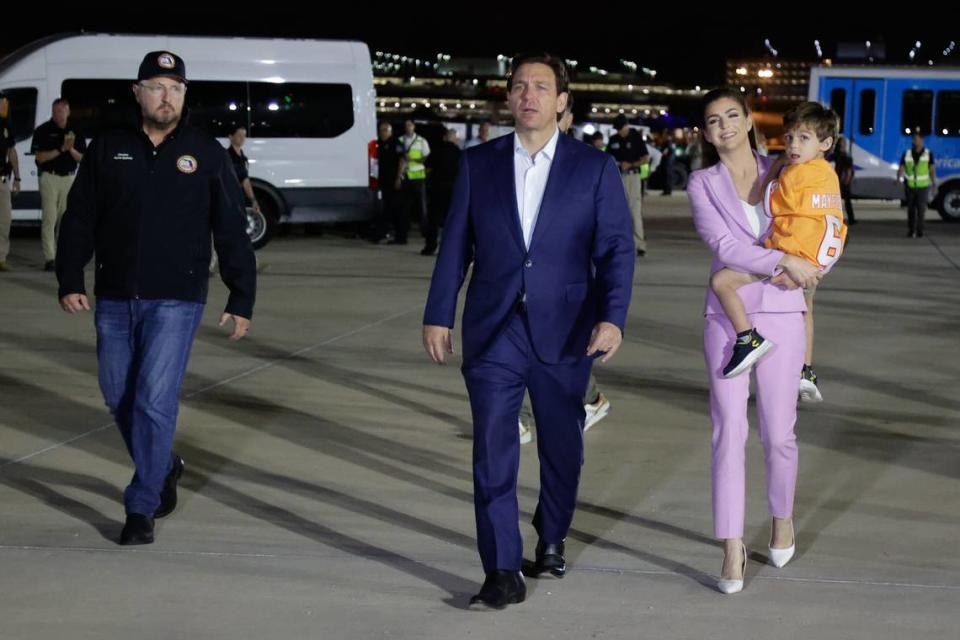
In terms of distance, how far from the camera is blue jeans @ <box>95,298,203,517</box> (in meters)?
5.90

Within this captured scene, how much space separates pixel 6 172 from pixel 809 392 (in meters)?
9.85

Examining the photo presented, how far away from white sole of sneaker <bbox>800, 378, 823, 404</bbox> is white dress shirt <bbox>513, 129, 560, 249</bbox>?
3.94 meters

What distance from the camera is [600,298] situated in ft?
17.0

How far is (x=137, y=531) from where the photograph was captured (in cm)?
581

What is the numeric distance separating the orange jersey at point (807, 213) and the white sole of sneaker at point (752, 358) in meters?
0.32

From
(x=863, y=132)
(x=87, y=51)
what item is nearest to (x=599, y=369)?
(x=87, y=51)

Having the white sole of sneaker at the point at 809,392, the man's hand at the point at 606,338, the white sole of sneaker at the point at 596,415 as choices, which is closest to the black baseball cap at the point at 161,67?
the man's hand at the point at 606,338

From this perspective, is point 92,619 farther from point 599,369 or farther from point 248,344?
point 248,344

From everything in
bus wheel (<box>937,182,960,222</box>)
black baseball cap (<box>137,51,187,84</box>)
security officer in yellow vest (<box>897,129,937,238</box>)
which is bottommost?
bus wheel (<box>937,182,960,222</box>)

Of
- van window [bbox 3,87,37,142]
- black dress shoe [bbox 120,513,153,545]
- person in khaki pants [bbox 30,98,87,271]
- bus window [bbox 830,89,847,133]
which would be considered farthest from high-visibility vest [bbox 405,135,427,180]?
black dress shoe [bbox 120,513,153,545]

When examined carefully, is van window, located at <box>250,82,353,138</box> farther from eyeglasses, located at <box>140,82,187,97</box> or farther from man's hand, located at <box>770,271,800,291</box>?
man's hand, located at <box>770,271,800,291</box>

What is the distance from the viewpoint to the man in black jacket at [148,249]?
232 inches

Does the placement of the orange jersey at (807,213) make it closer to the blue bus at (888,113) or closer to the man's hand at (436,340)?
the man's hand at (436,340)

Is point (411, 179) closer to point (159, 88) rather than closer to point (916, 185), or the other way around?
point (916, 185)
